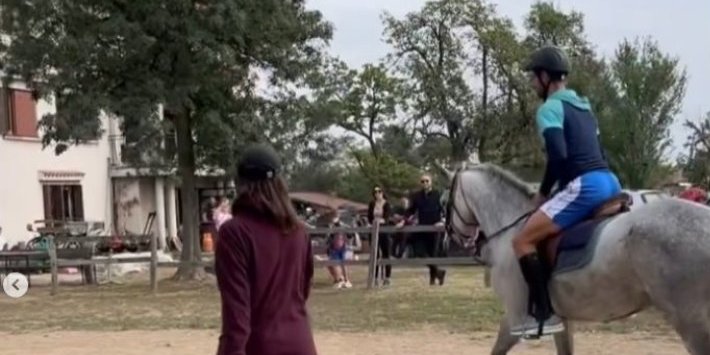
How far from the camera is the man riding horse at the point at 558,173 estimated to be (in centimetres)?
801

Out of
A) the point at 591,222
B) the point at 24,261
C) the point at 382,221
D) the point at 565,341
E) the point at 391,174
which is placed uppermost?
the point at 391,174

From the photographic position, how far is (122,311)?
1855 cm

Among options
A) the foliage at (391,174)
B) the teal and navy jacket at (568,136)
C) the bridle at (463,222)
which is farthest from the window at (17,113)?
the teal and navy jacket at (568,136)

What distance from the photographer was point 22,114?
3838 cm

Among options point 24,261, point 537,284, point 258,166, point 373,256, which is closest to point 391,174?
point 24,261

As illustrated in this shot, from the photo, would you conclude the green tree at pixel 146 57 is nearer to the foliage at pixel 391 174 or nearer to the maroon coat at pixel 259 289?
the maroon coat at pixel 259 289

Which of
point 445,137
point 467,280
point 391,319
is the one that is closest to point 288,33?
point 467,280

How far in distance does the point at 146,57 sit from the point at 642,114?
2728 cm

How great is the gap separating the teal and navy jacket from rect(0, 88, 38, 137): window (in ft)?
103

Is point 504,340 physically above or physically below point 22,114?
below

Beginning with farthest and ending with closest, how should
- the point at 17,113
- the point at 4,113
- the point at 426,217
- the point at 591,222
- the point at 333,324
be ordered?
1. the point at 17,113
2. the point at 4,113
3. the point at 426,217
4. the point at 333,324
5. the point at 591,222

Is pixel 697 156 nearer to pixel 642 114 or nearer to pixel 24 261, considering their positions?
pixel 642 114

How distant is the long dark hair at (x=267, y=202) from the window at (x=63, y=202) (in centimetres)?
3596

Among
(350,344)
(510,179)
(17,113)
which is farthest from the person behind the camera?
(17,113)
